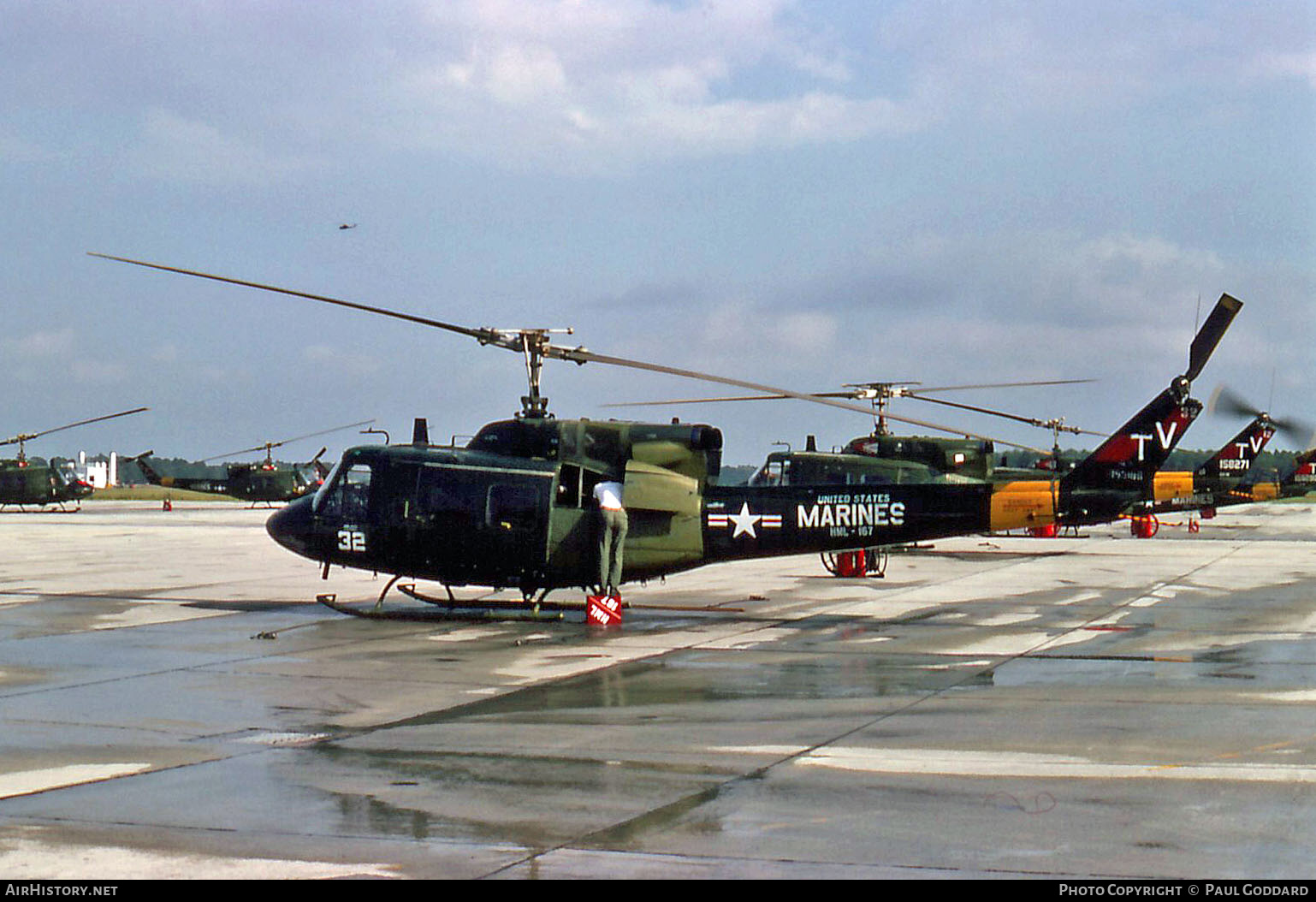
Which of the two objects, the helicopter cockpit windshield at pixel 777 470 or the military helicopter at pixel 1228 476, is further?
the military helicopter at pixel 1228 476

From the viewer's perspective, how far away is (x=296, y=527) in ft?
66.2

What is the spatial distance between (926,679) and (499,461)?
7.66 metres

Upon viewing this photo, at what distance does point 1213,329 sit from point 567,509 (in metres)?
10.2

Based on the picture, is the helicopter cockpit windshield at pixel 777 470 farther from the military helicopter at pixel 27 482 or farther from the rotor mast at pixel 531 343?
the military helicopter at pixel 27 482

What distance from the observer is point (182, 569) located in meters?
29.7

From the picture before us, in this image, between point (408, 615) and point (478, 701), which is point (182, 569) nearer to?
point (408, 615)

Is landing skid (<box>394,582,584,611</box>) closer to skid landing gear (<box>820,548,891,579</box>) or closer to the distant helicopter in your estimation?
skid landing gear (<box>820,548,891,579</box>)

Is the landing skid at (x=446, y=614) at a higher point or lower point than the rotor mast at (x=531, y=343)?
lower

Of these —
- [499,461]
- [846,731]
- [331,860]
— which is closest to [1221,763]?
[846,731]

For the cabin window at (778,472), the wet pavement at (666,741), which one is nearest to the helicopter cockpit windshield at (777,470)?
the cabin window at (778,472)

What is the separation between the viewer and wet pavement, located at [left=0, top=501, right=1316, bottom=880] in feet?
23.7

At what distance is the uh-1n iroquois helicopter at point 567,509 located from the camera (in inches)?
748

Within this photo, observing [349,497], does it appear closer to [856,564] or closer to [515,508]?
[515,508]

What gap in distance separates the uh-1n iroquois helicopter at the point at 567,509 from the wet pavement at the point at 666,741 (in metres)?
0.98
